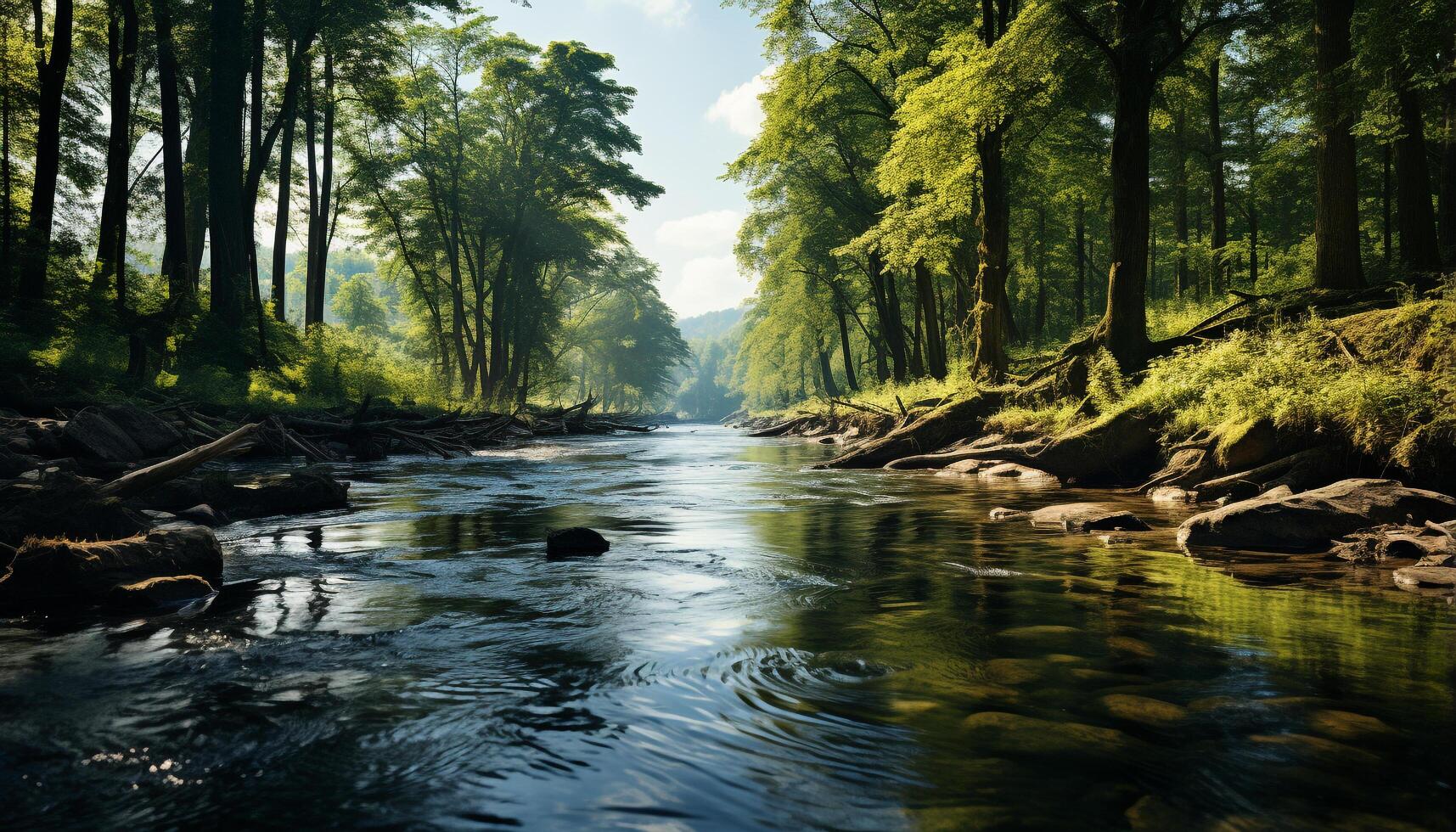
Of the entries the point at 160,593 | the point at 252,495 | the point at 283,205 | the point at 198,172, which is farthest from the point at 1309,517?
→ the point at 198,172

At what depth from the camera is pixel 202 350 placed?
18875mm

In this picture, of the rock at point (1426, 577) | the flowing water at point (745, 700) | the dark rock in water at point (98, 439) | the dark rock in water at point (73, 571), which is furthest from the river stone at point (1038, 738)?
the dark rock in water at point (98, 439)

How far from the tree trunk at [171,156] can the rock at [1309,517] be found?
71.1ft

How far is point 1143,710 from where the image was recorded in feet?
10.1

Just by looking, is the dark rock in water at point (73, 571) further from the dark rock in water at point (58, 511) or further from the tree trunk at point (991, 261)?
the tree trunk at point (991, 261)

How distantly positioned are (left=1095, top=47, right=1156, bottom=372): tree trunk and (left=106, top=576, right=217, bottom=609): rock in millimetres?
13047

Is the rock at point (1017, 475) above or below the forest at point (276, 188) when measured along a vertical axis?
below

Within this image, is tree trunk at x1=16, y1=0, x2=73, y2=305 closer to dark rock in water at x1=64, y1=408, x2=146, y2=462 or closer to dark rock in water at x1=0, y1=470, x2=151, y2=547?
dark rock in water at x1=64, y1=408, x2=146, y2=462

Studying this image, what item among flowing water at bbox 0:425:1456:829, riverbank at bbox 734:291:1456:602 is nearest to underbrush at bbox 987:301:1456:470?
riverbank at bbox 734:291:1456:602

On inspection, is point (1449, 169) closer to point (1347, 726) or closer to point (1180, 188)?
point (1180, 188)

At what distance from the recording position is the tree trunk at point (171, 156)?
1880 centimetres

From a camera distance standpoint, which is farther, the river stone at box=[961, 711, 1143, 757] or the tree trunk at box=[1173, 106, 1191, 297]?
the tree trunk at box=[1173, 106, 1191, 297]

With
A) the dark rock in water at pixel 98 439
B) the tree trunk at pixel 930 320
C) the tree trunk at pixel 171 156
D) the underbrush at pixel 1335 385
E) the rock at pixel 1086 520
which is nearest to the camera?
the underbrush at pixel 1335 385

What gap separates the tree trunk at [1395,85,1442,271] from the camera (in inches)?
508
